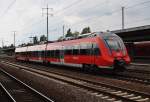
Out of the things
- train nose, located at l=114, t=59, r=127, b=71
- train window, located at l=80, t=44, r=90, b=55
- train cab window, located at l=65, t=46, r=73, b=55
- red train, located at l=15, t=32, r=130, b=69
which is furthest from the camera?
train cab window, located at l=65, t=46, r=73, b=55

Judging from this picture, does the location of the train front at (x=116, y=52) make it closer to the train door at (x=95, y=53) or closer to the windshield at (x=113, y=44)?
the windshield at (x=113, y=44)

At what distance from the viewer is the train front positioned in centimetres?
2370

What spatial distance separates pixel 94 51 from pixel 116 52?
179 centimetres

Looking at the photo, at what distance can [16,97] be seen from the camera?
15.2m

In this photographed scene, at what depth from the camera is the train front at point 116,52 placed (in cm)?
2370

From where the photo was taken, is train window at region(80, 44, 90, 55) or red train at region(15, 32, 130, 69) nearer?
red train at region(15, 32, 130, 69)

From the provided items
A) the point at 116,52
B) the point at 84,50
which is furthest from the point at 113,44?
the point at 84,50

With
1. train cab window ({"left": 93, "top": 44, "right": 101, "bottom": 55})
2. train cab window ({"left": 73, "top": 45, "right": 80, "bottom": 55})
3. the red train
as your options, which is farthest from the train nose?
train cab window ({"left": 73, "top": 45, "right": 80, "bottom": 55})

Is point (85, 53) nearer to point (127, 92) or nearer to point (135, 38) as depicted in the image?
point (127, 92)

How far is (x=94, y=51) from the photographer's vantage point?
82.3 ft

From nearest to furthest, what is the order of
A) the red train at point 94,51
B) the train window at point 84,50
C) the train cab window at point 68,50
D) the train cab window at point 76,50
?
the red train at point 94,51
the train window at point 84,50
the train cab window at point 76,50
the train cab window at point 68,50

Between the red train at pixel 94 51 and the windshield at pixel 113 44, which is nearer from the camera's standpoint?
the red train at pixel 94 51

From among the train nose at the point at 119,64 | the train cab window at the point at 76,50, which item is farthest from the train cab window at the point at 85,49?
the train nose at the point at 119,64

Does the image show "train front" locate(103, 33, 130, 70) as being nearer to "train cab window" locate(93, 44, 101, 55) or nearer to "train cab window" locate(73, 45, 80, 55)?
"train cab window" locate(93, 44, 101, 55)
